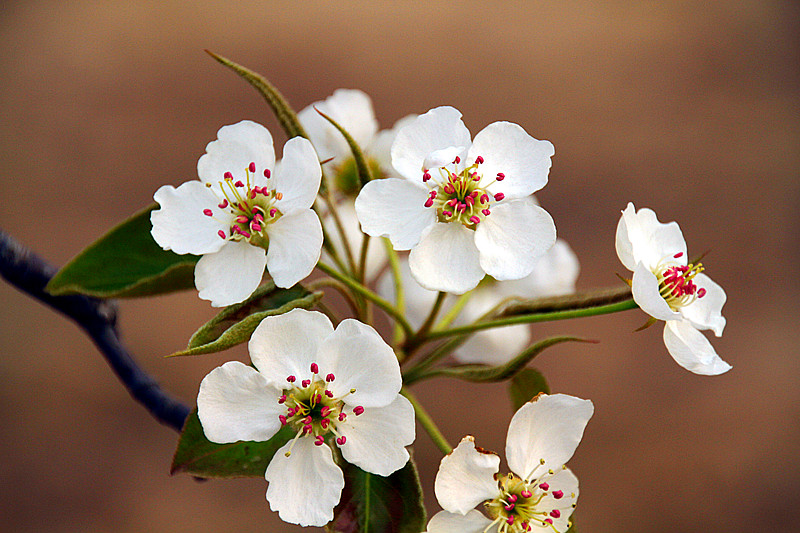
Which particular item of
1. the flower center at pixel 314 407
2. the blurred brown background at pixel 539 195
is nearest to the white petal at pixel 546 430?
the flower center at pixel 314 407

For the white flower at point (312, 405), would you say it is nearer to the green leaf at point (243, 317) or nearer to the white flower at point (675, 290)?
the green leaf at point (243, 317)

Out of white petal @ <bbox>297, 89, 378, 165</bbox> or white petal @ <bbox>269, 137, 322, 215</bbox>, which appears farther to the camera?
white petal @ <bbox>297, 89, 378, 165</bbox>

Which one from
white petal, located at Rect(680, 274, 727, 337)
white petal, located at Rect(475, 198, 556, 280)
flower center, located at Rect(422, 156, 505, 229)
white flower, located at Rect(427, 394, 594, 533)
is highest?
flower center, located at Rect(422, 156, 505, 229)

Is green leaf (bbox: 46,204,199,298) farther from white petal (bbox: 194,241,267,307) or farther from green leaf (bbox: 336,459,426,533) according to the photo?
green leaf (bbox: 336,459,426,533)

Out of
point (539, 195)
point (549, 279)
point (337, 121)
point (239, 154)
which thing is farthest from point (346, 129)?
point (539, 195)

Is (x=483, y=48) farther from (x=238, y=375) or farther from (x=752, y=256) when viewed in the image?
(x=238, y=375)

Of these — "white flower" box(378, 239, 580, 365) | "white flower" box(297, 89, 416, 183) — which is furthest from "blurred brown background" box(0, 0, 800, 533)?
"white flower" box(297, 89, 416, 183)

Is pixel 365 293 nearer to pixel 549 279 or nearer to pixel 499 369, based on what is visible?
pixel 499 369
